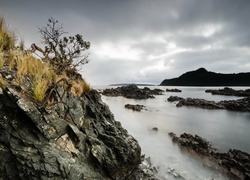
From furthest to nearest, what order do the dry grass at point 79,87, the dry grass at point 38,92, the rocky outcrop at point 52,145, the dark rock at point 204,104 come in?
the dark rock at point 204,104 → the dry grass at point 79,87 → the dry grass at point 38,92 → the rocky outcrop at point 52,145

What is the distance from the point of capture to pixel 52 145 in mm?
3023

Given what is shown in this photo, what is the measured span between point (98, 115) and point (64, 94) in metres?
1.69

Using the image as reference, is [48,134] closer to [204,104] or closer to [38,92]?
[38,92]

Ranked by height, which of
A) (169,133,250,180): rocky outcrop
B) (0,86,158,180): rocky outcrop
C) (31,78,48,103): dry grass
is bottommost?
(169,133,250,180): rocky outcrop

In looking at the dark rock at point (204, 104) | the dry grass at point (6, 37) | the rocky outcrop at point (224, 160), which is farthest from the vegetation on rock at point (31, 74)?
the dark rock at point (204, 104)

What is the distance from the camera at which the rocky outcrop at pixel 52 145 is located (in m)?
2.67

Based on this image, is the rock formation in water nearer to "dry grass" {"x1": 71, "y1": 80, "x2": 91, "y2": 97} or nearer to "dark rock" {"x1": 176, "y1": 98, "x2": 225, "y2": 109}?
"dry grass" {"x1": 71, "y1": 80, "x2": 91, "y2": 97}

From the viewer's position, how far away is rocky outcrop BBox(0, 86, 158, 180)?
2668 millimetres

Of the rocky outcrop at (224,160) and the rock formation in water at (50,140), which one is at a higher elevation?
the rock formation in water at (50,140)

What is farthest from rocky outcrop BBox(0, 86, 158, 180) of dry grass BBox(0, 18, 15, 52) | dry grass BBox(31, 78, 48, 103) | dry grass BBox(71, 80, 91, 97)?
dry grass BBox(0, 18, 15, 52)

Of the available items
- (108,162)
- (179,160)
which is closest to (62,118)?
(108,162)

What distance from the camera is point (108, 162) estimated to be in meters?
3.92

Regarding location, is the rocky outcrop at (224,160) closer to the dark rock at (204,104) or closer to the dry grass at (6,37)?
the dry grass at (6,37)

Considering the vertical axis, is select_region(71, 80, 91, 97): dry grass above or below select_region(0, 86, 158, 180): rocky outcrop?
above
